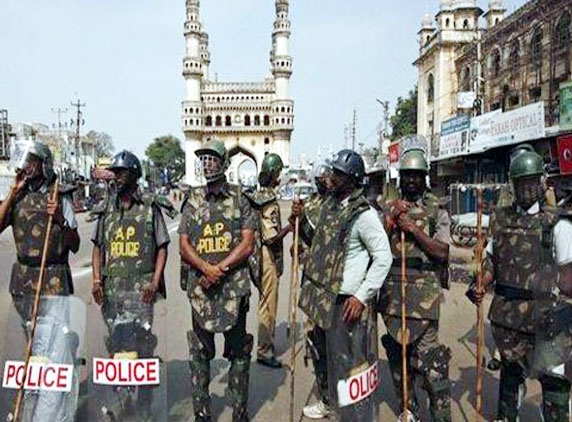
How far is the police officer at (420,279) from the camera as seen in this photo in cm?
330

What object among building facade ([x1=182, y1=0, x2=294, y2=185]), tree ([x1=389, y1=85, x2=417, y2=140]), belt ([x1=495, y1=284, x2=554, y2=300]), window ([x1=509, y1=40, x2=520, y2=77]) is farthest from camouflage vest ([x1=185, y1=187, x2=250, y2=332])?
building facade ([x1=182, y1=0, x2=294, y2=185])

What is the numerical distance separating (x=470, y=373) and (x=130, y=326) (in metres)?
3.13

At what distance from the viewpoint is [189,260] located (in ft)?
11.0

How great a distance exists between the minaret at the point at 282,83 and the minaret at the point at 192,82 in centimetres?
1015

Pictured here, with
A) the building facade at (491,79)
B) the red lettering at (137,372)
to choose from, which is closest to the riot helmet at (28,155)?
the red lettering at (137,372)

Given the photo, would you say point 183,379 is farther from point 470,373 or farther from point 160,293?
point 470,373

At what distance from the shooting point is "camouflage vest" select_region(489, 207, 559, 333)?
2.95 meters

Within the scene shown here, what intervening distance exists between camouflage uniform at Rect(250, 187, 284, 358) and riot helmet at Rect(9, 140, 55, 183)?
1.98 metres

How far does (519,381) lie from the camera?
3.27m

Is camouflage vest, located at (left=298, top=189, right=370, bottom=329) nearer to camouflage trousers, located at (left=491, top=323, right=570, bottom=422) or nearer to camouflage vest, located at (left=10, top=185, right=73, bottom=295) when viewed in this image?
camouflage trousers, located at (left=491, top=323, right=570, bottom=422)

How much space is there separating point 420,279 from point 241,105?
239ft

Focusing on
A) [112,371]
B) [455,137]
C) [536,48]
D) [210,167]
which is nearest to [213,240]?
[210,167]

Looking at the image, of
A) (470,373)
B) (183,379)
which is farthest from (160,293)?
(470,373)

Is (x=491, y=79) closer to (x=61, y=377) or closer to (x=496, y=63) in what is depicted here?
(x=496, y=63)
